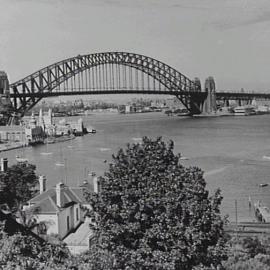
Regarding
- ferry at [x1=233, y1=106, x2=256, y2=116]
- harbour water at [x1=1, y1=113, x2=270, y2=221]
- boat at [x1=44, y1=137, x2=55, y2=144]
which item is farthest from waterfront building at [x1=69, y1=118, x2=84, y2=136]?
ferry at [x1=233, y1=106, x2=256, y2=116]

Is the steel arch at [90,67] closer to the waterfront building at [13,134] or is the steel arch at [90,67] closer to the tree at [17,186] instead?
the waterfront building at [13,134]

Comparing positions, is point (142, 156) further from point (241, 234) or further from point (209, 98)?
point (209, 98)

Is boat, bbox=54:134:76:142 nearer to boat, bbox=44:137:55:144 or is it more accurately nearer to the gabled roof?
boat, bbox=44:137:55:144

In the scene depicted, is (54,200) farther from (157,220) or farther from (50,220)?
(157,220)

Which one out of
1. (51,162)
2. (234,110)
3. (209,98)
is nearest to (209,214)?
(51,162)

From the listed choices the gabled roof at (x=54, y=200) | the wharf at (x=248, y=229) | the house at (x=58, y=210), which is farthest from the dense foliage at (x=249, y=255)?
the gabled roof at (x=54, y=200)

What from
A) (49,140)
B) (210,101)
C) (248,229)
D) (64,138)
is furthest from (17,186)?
(210,101)

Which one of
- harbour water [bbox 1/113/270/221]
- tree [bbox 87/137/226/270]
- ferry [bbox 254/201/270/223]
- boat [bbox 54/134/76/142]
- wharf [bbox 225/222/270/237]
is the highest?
tree [bbox 87/137/226/270]
